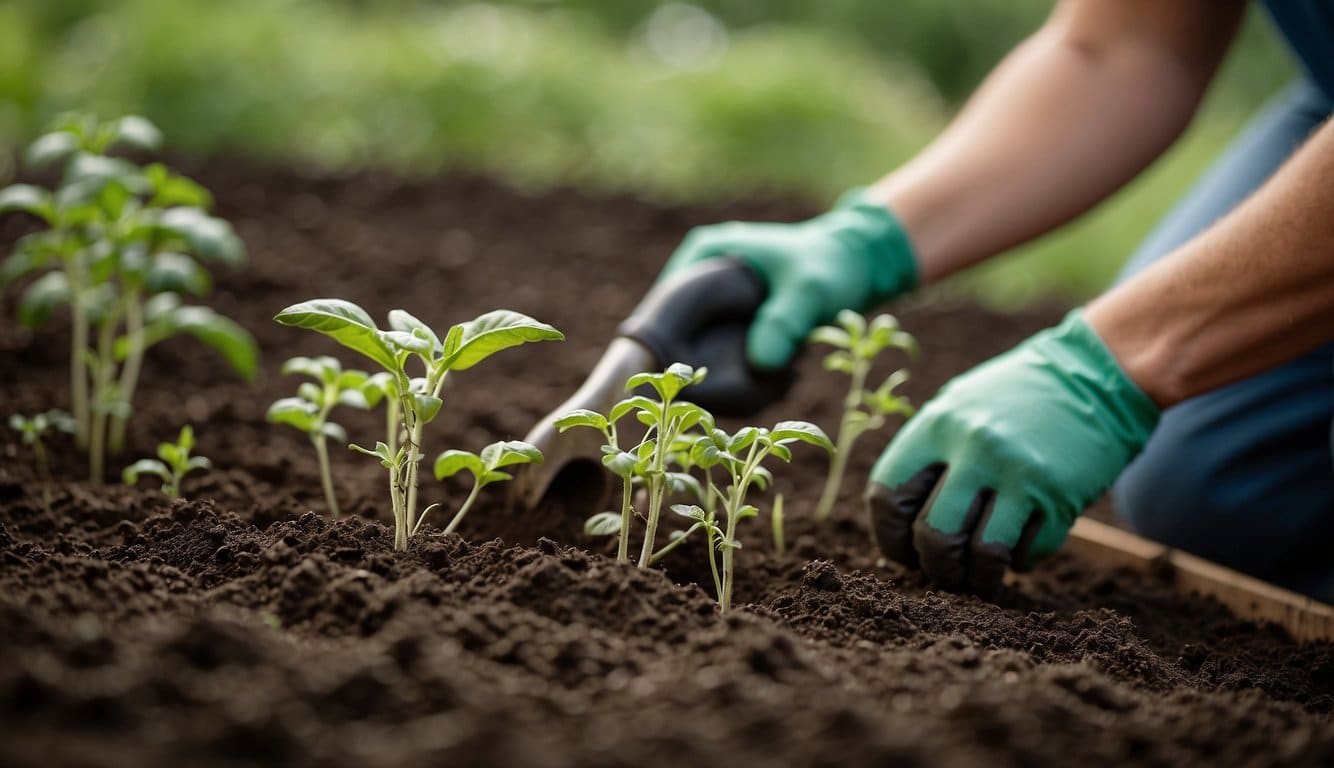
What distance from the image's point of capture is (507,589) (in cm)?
127

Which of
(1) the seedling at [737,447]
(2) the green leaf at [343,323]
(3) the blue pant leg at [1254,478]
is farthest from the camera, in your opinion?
(3) the blue pant leg at [1254,478]

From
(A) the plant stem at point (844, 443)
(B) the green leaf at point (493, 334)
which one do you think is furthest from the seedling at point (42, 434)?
(A) the plant stem at point (844, 443)

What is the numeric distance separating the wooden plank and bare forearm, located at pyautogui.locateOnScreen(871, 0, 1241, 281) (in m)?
0.62

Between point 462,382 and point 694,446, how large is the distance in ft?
4.45

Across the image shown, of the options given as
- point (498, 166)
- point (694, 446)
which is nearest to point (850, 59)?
point (498, 166)

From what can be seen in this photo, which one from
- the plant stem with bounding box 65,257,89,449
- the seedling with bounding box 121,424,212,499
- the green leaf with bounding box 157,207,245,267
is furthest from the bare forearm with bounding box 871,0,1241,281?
the plant stem with bounding box 65,257,89,449

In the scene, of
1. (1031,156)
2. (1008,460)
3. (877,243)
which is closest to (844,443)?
(1008,460)

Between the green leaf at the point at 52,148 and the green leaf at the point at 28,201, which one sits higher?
the green leaf at the point at 52,148

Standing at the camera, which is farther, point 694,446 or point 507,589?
point 694,446

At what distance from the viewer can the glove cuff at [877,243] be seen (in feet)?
7.48

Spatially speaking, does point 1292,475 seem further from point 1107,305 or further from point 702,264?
point 702,264

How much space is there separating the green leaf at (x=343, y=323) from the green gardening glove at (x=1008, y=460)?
0.78m

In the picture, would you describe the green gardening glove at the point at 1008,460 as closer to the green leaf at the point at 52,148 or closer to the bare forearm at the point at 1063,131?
the bare forearm at the point at 1063,131

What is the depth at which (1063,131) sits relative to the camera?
2340 mm
